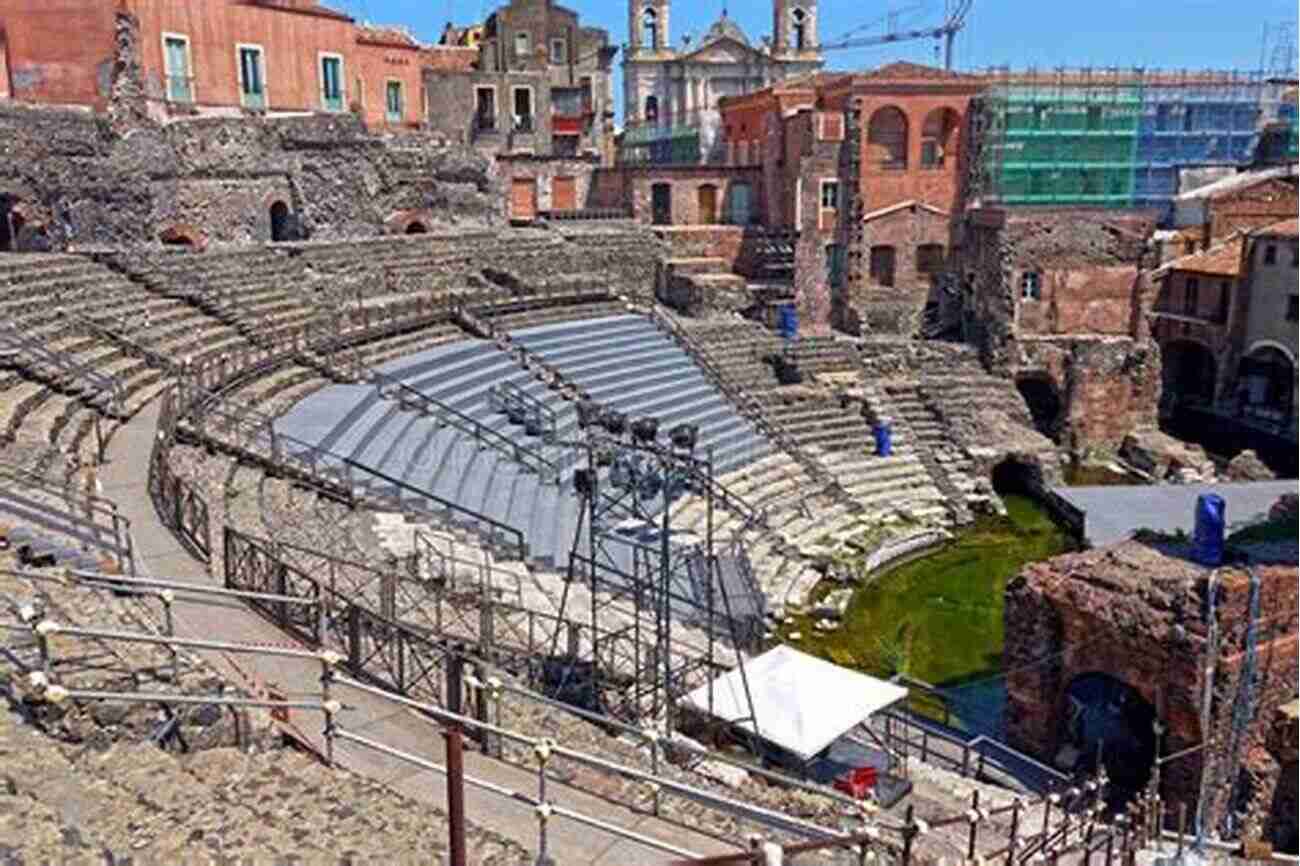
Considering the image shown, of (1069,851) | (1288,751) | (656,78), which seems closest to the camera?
(1069,851)

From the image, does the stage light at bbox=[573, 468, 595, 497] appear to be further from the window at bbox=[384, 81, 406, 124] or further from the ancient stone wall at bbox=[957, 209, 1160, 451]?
the window at bbox=[384, 81, 406, 124]

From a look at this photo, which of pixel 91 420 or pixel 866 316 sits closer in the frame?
pixel 91 420

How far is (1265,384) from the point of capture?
32.8m

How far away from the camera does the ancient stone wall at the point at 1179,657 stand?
1252cm

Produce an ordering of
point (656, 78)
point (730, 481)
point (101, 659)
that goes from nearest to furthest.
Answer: point (101, 659) → point (730, 481) → point (656, 78)

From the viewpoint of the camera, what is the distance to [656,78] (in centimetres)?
6100

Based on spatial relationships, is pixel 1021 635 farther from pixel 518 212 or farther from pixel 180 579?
pixel 518 212

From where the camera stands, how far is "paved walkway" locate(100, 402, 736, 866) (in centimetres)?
668

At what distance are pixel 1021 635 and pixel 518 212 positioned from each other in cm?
2850

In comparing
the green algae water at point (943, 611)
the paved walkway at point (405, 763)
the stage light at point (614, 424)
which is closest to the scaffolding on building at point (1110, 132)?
the green algae water at point (943, 611)

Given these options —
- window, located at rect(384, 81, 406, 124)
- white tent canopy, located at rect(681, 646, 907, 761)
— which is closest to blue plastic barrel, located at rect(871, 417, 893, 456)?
white tent canopy, located at rect(681, 646, 907, 761)

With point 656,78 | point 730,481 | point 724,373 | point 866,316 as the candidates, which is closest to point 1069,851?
point 730,481

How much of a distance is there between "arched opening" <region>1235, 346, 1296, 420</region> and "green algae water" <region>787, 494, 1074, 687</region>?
454 inches

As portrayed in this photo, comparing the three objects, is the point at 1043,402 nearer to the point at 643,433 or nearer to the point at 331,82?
the point at 643,433
